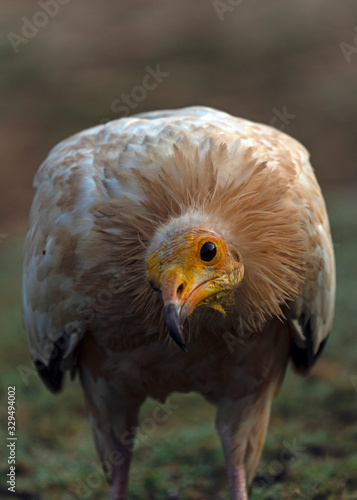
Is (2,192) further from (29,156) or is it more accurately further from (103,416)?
(103,416)

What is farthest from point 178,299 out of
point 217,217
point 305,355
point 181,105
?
point 181,105

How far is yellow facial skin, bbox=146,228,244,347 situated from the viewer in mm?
3068

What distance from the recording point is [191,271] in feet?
10.3

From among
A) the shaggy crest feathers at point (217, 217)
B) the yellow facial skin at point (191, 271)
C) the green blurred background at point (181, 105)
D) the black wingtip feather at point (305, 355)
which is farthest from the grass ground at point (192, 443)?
the yellow facial skin at point (191, 271)

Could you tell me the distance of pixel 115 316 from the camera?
382 centimetres

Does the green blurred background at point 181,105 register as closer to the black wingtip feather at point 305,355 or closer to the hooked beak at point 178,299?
the black wingtip feather at point 305,355

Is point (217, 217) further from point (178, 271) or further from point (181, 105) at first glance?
point (181, 105)

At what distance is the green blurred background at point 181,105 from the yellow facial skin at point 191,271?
2.10m

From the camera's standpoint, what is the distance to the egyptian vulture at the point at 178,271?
3.45m

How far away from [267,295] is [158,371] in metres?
0.94

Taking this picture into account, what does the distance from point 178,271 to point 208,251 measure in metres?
0.17

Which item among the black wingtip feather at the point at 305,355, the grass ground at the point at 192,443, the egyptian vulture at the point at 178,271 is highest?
the egyptian vulture at the point at 178,271

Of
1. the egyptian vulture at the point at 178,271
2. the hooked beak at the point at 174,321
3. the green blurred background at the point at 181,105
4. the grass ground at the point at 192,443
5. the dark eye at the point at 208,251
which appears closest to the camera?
the hooked beak at the point at 174,321

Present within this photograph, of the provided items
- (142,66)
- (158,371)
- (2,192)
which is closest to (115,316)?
(158,371)
